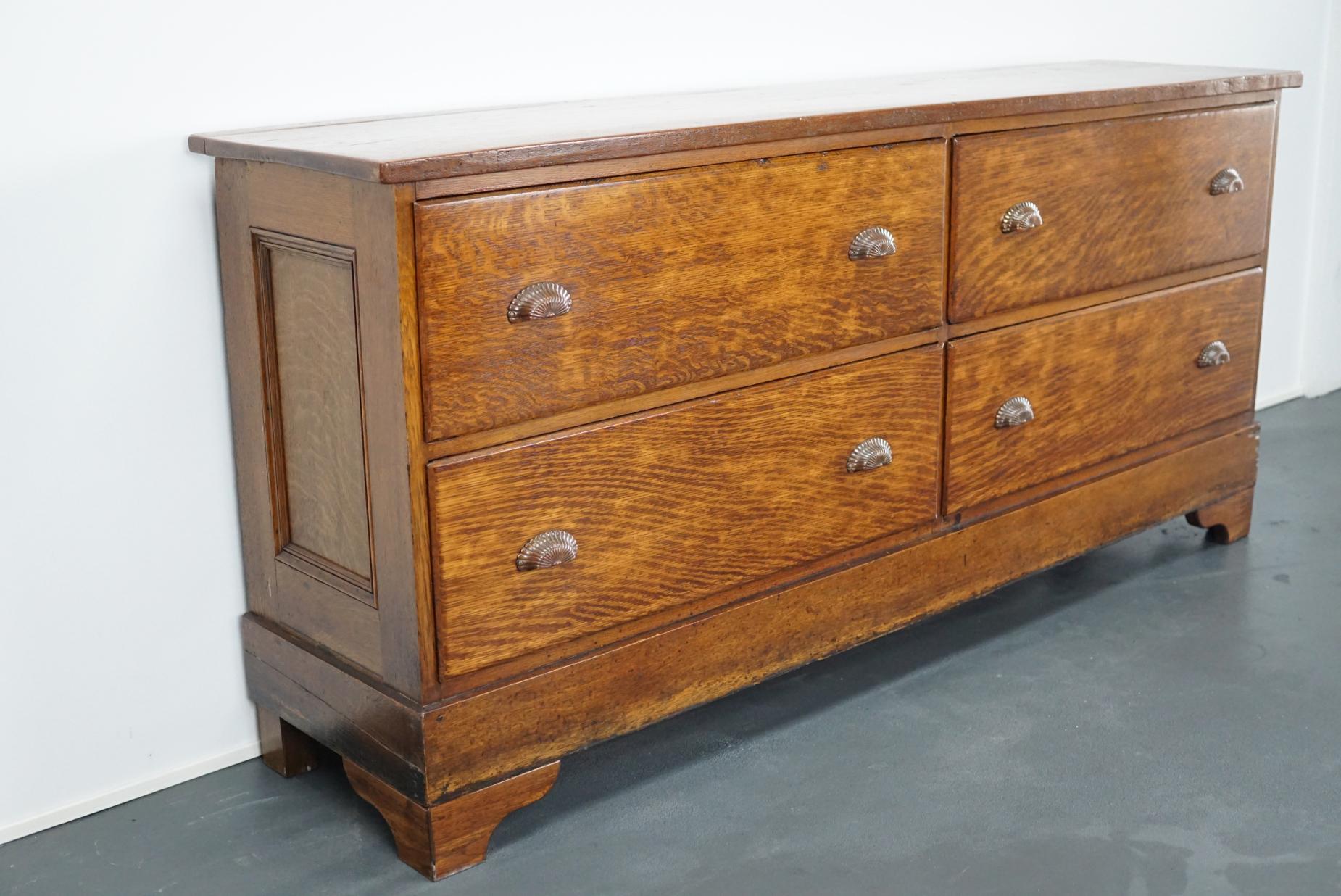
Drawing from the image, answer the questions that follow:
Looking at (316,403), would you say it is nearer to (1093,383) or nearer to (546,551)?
(546,551)

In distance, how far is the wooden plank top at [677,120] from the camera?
1.74m

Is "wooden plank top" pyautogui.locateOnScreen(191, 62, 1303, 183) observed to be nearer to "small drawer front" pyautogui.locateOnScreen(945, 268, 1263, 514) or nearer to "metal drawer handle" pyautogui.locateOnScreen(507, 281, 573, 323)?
"metal drawer handle" pyautogui.locateOnScreen(507, 281, 573, 323)

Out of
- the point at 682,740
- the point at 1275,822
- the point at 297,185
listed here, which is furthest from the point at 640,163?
the point at 1275,822

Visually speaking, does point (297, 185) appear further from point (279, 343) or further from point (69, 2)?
point (69, 2)

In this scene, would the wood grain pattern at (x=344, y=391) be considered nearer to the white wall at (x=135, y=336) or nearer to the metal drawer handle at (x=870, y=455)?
the white wall at (x=135, y=336)

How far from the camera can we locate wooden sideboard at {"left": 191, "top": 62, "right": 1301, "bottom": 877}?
1783 millimetres

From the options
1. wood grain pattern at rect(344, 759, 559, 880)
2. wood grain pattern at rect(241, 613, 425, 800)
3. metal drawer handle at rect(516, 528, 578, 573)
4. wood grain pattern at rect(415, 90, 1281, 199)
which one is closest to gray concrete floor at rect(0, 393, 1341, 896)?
wood grain pattern at rect(344, 759, 559, 880)

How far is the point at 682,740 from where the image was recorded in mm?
2275

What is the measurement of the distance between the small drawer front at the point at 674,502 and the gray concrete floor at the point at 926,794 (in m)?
0.29

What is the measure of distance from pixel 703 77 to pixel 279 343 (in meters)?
1.01

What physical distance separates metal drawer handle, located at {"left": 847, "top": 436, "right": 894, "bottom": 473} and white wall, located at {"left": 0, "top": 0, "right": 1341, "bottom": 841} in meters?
0.77

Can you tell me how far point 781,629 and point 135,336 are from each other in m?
1.01

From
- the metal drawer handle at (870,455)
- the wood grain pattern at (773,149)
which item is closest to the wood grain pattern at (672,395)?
the metal drawer handle at (870,455)

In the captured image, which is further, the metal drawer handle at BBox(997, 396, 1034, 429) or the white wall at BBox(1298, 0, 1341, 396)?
the white wall at BBox(1298, 0, 1341, 396)
